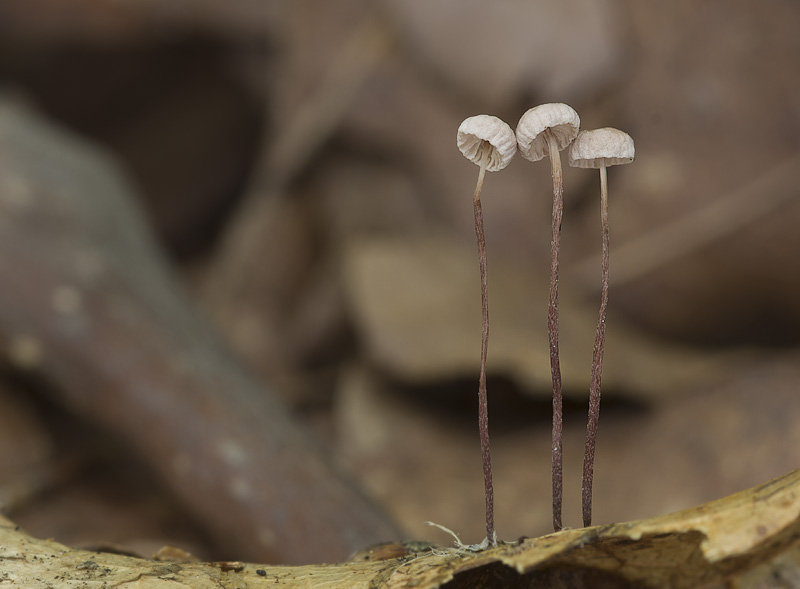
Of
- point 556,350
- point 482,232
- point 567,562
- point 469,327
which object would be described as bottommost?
point 567,562

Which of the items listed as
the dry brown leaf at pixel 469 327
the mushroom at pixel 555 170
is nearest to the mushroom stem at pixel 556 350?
the mushroom at pixel 555 170

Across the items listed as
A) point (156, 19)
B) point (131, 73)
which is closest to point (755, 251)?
point (156, 19)

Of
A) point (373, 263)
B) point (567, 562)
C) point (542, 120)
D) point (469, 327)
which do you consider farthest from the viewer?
point (373, 263)

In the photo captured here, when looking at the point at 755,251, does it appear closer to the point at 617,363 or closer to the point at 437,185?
the point at 617,363

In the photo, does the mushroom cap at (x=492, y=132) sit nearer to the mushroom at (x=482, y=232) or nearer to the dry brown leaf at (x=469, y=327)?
the mushroom at (x=482, y=232)

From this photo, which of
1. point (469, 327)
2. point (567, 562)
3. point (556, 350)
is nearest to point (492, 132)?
point (556, 350)

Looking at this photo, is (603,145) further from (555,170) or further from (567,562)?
(567,562)

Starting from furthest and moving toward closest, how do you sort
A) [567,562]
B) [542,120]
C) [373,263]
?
[373,263] → [542,120] → [567,562]
